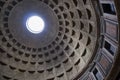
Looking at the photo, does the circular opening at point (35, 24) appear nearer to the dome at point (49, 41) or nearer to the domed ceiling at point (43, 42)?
the dome at point (49, 41)

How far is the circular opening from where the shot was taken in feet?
122

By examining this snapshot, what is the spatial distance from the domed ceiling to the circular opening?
889 mm

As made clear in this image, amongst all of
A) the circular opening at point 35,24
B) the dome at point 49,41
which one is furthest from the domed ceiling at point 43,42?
the circular opening at point 35,24

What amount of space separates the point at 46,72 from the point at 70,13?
842cm

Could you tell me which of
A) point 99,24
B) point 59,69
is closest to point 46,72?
point 59,69

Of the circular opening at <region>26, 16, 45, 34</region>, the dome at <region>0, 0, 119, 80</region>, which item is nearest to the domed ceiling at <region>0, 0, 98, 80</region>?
the dome at <region>0, 0, 119, 80</region>

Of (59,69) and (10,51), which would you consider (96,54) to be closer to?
(59,69)

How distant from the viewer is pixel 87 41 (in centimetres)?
3042

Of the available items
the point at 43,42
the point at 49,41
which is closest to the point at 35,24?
the point at 43,42

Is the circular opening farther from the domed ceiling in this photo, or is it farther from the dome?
the domed ceiling

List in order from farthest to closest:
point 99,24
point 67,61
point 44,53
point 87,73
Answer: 1. point 44,53
2. point 67,61
3. point 87,73
4. point 99,24

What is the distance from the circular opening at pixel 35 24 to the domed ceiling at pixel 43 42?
89 cm

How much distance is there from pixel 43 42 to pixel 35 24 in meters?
4.81

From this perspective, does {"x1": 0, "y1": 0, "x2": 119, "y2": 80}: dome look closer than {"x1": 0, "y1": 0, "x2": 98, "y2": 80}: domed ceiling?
Yes
